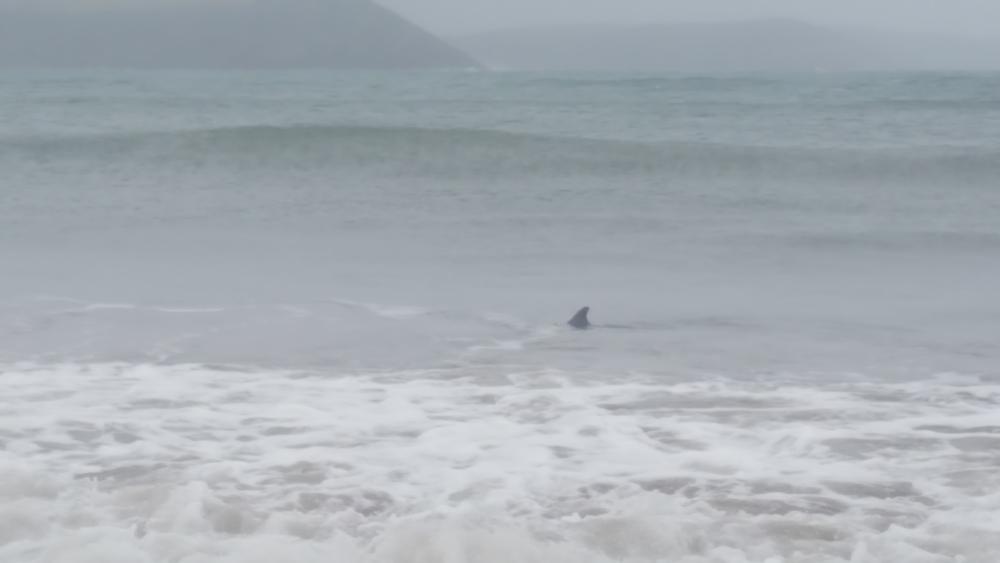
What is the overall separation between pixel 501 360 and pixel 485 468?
2.00m

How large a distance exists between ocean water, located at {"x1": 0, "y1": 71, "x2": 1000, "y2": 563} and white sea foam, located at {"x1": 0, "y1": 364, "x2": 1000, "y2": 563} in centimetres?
2

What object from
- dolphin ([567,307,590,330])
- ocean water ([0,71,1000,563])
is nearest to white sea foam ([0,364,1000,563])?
ocean water ([0,71,1000,563])

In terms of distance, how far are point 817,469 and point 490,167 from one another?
1369 centimetres

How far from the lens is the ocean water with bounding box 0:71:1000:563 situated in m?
4.74

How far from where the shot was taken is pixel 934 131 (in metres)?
22.6

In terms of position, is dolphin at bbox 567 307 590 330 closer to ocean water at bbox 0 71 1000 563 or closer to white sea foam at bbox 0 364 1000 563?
ocean water at bbox 0 71 1000 563

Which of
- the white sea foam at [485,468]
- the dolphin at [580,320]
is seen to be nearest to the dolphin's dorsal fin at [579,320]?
the dolphin at [580,320]

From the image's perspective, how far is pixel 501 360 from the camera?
24.1 ft

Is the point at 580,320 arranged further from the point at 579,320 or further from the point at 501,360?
the point at 501,360

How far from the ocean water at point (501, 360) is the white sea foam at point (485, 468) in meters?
0.02

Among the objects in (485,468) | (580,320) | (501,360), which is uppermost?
(580,320)

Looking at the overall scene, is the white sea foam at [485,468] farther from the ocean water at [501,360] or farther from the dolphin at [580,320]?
the dolphin at [580,320]

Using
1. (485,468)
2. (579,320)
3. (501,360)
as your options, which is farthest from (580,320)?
(485,468)

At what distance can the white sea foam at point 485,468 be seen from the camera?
4.55 metres
